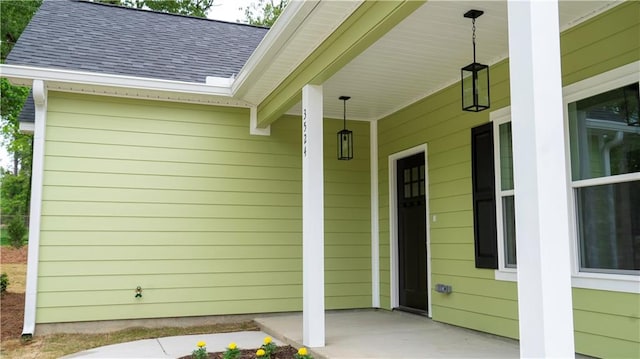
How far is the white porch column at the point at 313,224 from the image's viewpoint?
4.47 metres

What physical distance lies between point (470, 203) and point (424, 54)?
158cm

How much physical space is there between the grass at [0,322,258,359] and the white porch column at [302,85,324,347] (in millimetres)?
1674

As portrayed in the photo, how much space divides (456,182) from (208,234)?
2973mm

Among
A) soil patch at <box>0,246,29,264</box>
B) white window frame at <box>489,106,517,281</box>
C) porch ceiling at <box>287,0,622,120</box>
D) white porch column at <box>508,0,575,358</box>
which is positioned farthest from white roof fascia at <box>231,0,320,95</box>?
soil patch at <box>0,246,29,264</box>

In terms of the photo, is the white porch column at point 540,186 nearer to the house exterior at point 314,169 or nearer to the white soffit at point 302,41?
the house exterior at point 314,169

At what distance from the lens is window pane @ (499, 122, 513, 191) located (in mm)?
4730

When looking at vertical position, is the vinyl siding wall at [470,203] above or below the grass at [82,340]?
above

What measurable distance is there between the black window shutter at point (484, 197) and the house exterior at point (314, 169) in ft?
0.06

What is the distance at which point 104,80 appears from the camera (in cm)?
570

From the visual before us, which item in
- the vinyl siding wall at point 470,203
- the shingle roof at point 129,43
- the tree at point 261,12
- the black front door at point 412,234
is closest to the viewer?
the vinyl siding wall at point 470,203

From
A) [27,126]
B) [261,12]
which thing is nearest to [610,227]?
[27,126]

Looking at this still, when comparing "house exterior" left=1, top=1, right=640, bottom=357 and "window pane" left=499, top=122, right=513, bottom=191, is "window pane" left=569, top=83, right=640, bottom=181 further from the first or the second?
"window pane" left=499, top=122, right=513, bottom=191

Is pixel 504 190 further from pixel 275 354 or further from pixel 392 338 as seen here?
pixel 275 354

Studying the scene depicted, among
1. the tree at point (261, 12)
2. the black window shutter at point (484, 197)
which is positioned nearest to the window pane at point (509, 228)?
the black window shutter at point (484, 197)
